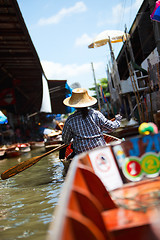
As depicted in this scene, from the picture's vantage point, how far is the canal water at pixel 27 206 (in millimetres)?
3648

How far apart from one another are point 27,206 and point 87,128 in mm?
1685

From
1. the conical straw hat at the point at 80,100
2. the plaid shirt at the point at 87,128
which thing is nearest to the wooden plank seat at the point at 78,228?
the plaid shirt at the point at 87,128

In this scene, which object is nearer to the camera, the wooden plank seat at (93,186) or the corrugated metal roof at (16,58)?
the wooden plank seat at (93,186)

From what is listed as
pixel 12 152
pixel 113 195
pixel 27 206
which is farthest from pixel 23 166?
pixel 12 152

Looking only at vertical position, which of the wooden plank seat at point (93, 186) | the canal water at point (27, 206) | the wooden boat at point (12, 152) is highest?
the wooden plank seat at point (93, 186)

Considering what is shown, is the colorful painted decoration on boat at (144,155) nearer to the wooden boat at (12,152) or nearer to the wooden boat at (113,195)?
the wooden boat at (113,195)

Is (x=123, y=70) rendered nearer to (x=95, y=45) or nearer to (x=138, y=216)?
(x=95, y=45)

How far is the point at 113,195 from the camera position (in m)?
2.61

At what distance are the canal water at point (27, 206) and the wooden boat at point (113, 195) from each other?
48.4 inches

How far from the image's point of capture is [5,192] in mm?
6281

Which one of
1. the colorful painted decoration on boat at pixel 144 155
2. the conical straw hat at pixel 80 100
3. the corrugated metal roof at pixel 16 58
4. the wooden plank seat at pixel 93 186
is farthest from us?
the corrugated metal roof at pixel 16 58

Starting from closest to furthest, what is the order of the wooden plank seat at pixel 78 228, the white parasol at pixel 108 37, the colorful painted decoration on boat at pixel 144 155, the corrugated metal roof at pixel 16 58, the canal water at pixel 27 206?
the wooden plank seat at pixel 78 228 → the colorful painted decoration on boat at pixel 144 155 → the canal water at pixel 27 206 → the corrugated metal roof at pixel 16 58 → the white parasol at pixel 108 37

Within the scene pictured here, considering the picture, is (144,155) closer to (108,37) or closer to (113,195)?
(113,195)

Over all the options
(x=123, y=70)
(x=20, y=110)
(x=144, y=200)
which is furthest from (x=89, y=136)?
(x=123, y=70)
